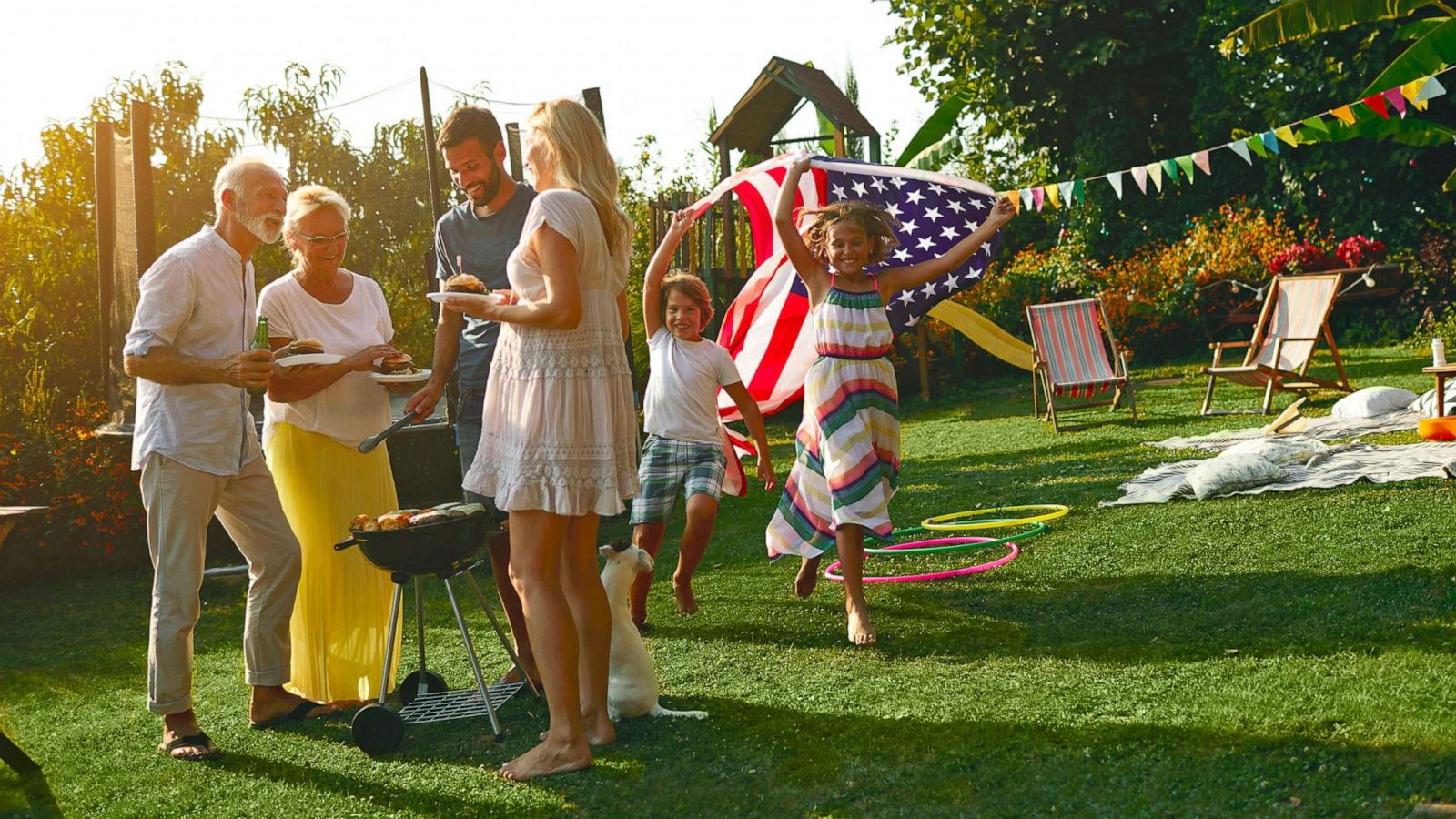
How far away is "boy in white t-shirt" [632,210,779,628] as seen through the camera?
594 centimetres

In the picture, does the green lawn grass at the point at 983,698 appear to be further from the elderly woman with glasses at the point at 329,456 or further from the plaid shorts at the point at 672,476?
the plaid shorts at the point at 672,476

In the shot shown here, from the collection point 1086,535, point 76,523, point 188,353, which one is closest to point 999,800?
point 188,353

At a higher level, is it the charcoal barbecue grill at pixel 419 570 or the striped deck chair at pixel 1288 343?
the striped deck chair at pixel 1288 343

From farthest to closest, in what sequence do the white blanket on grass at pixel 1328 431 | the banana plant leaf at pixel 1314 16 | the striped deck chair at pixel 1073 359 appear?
the striped deck chair at pixel 1073 359, the banana plant leaf at pixel 1314 16, the white blanket on grass at pixel 1328 431

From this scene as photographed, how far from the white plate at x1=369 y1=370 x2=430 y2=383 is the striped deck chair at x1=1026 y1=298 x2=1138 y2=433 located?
335 inches

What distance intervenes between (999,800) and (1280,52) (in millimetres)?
20199

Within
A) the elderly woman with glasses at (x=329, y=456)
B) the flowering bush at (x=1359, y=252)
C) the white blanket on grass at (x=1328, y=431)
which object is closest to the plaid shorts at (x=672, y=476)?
the elderly woman with glasses at (x=329, y=456)

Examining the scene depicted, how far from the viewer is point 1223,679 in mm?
4203

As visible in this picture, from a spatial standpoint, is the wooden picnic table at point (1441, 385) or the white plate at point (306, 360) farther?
the wooden picnic table at point (1441, 385)

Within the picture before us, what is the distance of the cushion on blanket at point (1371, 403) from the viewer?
34.5 ft

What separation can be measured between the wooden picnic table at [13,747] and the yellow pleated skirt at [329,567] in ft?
2.88

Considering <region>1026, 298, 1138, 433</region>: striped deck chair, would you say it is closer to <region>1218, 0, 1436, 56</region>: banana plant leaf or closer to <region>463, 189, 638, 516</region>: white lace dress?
<region>1218, 0, 1436, 56</region>: banana plant leaf

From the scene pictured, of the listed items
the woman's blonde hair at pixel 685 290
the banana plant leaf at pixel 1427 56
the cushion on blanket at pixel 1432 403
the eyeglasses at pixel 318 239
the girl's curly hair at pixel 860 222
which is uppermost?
the banana plant leaf at pixel 1427 56

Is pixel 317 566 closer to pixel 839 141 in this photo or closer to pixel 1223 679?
pixel 1223 679
